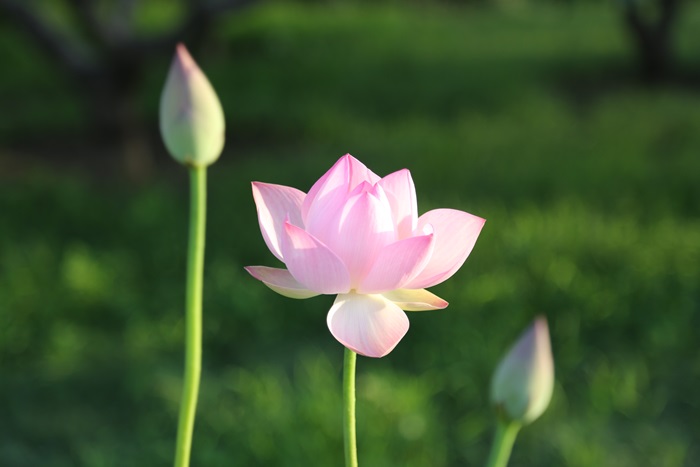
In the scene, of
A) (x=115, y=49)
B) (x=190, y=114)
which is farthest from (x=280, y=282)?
(x=115, y=49)

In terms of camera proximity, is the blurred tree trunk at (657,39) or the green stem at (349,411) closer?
the green stem at (349,411)

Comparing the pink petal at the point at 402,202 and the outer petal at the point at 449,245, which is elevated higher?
the pink petal at the point at 402,202

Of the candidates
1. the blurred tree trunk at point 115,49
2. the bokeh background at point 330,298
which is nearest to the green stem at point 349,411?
the bokeh background at point 330,298

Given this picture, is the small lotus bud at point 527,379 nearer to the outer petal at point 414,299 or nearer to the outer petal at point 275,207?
the outer petal at point 414,299

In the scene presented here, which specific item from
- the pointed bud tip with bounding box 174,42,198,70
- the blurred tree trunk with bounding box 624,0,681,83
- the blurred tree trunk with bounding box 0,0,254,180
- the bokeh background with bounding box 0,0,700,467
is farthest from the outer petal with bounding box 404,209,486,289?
the blurred tree trunk with bounding box 624,0,681,83

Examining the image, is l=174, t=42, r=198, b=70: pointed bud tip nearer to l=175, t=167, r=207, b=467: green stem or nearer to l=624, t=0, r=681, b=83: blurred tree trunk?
l=175, t=167, r=207, b=467: green stem

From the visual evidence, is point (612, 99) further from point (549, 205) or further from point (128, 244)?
point (128, 244)

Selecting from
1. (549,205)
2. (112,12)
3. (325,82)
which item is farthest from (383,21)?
(549,205)
